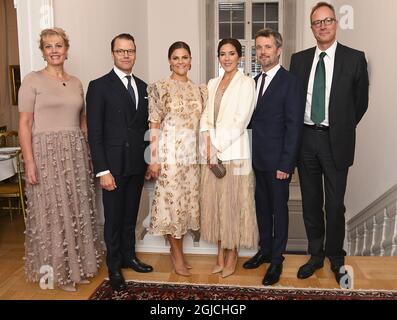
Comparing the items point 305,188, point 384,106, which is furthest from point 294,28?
point 305,188

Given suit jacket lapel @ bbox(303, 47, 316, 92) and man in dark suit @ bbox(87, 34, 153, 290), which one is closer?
man in dark suit @ bbox(87, 34, 153, 290)

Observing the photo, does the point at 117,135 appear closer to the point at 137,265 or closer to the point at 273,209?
the point at 137,265

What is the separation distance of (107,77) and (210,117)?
716 mm

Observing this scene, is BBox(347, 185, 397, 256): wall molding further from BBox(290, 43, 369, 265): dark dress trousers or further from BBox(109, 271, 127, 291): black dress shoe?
BBox(109, 271, 127, 291): black dress shoe

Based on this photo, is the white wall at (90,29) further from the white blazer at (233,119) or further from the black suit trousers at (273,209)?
the black suit trousers at (273,209)

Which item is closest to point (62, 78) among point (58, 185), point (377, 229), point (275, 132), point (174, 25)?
point (58, 185)

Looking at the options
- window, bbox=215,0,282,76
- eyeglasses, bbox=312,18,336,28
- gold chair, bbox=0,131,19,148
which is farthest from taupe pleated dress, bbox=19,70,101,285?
window, bbox=215,0,282,76

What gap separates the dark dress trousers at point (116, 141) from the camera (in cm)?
271

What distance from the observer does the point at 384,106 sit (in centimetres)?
428

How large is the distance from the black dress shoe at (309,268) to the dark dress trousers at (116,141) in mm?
1267

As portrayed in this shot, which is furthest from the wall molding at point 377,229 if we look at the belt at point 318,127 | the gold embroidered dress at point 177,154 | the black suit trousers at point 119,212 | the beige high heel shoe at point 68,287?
the beige high heel shoe at point 68,287

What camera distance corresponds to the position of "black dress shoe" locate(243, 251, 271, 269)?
3.17 metres

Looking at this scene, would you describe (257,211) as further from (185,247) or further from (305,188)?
(185,247)

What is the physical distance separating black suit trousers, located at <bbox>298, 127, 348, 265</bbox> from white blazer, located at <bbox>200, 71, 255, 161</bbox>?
1.41 feet
